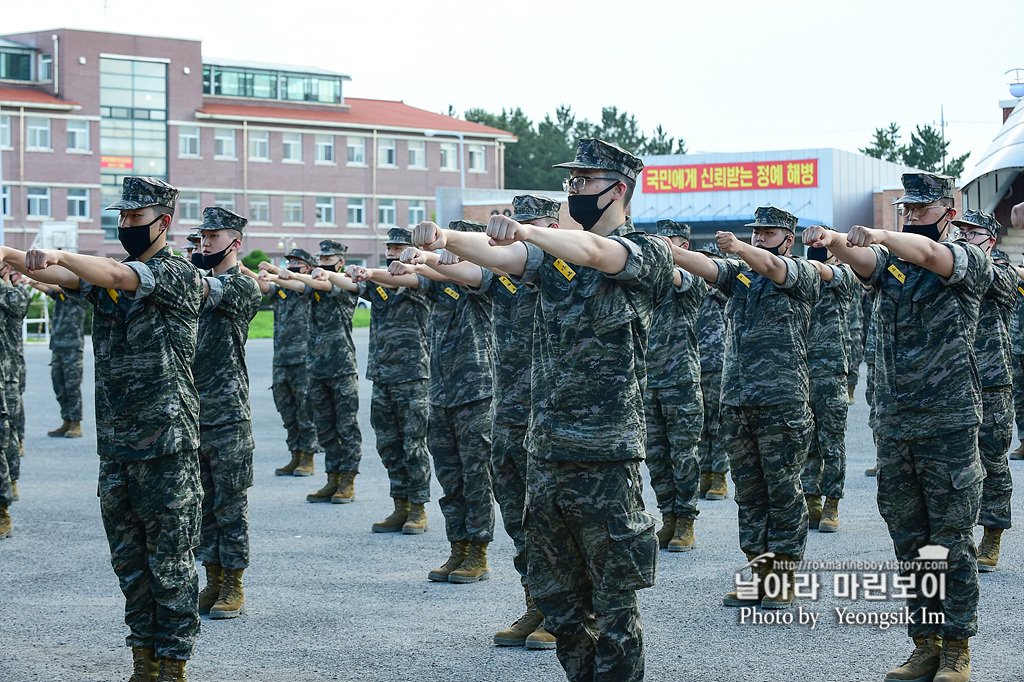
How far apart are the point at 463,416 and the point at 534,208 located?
165 centimetres

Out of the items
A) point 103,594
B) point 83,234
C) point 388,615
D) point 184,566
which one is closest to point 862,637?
point 388,615

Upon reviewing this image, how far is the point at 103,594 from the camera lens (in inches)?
293

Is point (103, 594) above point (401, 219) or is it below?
below

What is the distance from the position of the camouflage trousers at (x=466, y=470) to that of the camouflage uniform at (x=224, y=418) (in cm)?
143

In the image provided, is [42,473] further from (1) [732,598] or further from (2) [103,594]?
(1) [732,598]

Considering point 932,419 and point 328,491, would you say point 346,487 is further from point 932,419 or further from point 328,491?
point 932,419

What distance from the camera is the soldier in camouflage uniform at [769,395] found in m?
7.13

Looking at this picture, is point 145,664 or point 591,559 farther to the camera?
point 145,664

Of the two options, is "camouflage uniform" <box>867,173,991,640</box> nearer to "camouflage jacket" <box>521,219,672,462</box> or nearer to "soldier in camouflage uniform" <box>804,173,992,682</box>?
"soldier in camouflage uniform" <box>804,173,992,682</box>

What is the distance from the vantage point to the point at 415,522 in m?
9.55

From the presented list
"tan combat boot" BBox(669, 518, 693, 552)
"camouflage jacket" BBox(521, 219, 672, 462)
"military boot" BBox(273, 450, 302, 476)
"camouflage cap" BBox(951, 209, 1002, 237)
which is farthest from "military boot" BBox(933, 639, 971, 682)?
"military boot" BBox(273, 450, 302, 476)

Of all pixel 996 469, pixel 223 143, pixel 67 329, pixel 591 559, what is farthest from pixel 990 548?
pixel 223 143

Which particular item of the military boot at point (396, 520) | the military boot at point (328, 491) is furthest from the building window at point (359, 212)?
the military boot at point (396, 520)

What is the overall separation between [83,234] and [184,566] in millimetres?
53947
